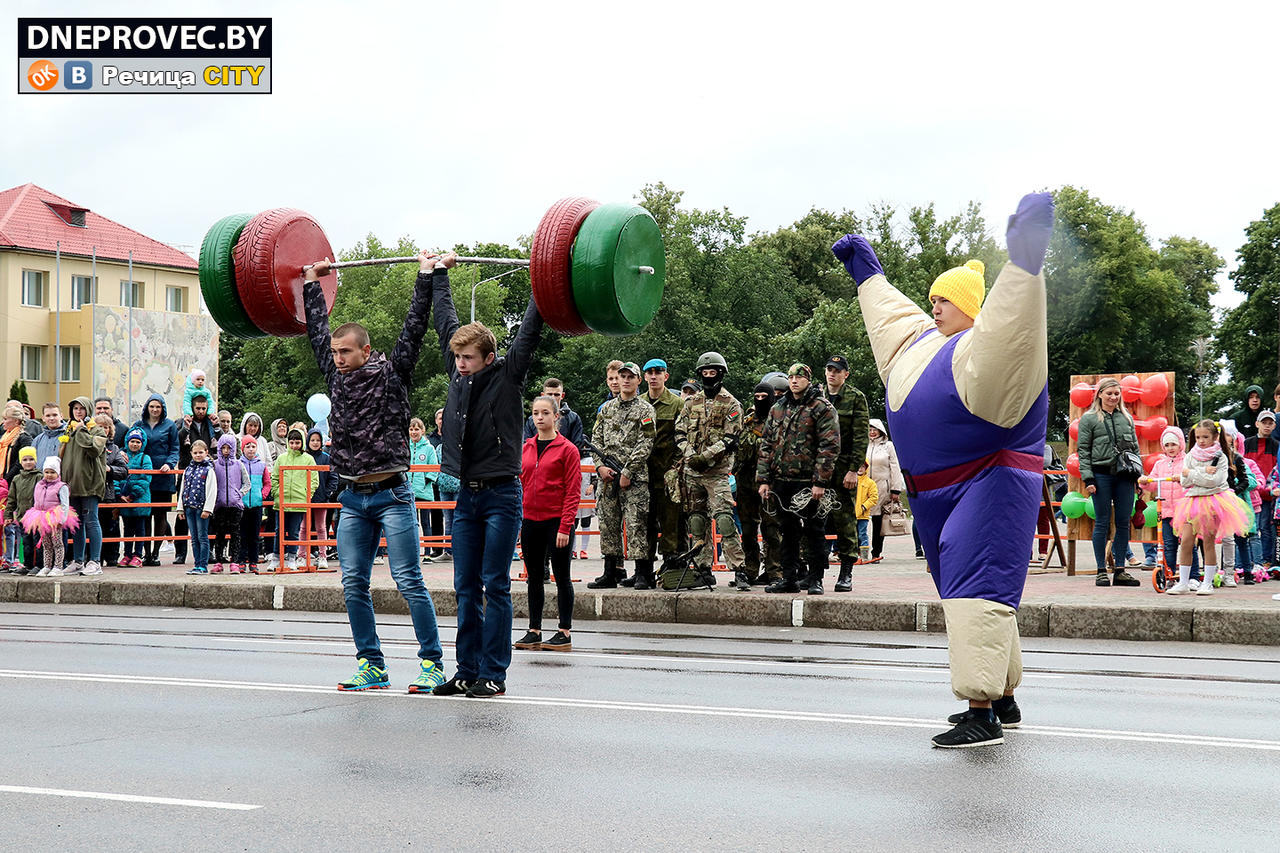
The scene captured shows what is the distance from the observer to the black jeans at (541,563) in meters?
10.6

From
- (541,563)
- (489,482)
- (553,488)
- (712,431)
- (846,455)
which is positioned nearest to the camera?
(489,482)

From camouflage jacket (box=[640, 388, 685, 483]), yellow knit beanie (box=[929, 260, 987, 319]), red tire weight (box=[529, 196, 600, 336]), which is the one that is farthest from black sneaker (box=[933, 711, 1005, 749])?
camouflage jacket (box=[640, 388, 685, 483])

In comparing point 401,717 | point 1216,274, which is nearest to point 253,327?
point 401,717

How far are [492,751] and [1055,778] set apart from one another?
2.45m

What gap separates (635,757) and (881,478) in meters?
14.1

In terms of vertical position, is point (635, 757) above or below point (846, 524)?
below

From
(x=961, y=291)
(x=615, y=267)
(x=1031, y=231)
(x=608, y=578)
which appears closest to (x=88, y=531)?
(x=608, y=578)

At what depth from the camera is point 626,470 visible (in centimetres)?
1412

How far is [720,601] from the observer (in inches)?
529

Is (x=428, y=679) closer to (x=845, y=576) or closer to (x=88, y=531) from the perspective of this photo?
(x=845, y=576)

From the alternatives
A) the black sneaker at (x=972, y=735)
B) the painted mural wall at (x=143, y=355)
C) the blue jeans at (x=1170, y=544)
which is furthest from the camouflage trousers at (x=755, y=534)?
the painted mural wall at (x=143, y=355)

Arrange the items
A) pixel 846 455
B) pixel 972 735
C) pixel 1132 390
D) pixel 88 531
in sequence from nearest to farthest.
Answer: pixel 972 735 → pixel 846 455 → pixel 88 531 → pixel 1132 390

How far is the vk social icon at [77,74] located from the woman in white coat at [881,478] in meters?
14.4

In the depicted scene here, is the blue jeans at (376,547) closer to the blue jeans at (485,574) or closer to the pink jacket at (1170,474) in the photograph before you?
the blue jeans at (485,574)
